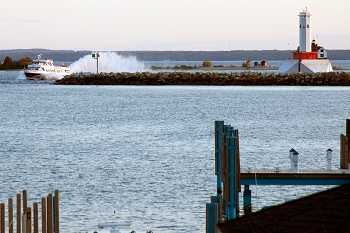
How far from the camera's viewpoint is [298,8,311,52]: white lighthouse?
74.8 m

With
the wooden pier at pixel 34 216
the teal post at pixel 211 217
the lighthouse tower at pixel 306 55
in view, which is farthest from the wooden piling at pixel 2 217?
the lighthouse tower at pixel 306 55

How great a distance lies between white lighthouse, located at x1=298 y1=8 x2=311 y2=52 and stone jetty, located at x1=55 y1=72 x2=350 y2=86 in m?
2.70

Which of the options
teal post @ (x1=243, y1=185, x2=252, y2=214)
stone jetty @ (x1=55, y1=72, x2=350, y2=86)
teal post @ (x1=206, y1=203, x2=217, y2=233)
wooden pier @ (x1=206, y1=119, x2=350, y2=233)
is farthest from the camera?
stone jetty @ (x1=55, y1=72, x2=350, y2=86)

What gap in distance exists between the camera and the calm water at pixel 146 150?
1633 cm

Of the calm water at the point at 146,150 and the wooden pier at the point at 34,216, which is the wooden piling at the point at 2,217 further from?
the calm water at the point at 146,150

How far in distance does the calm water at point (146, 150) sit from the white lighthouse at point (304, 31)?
1820 centimetres

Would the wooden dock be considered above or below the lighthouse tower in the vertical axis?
below

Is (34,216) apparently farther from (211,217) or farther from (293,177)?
(293,177)

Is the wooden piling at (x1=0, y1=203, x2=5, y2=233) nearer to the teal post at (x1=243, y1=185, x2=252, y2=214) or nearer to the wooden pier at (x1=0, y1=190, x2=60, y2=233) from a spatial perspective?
the wooden pier at (x1=0, y1=190, x2=60, y2=233)

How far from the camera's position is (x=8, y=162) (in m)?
23.4

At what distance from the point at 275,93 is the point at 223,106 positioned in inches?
644

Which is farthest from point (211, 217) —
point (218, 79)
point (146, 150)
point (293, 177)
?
point (218, 79)

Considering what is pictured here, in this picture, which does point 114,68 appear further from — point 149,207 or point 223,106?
point 149,207

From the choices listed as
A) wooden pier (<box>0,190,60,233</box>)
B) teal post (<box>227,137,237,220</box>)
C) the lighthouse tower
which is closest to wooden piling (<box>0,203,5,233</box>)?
wooden pier (<box>0,190,60,233</box>)
